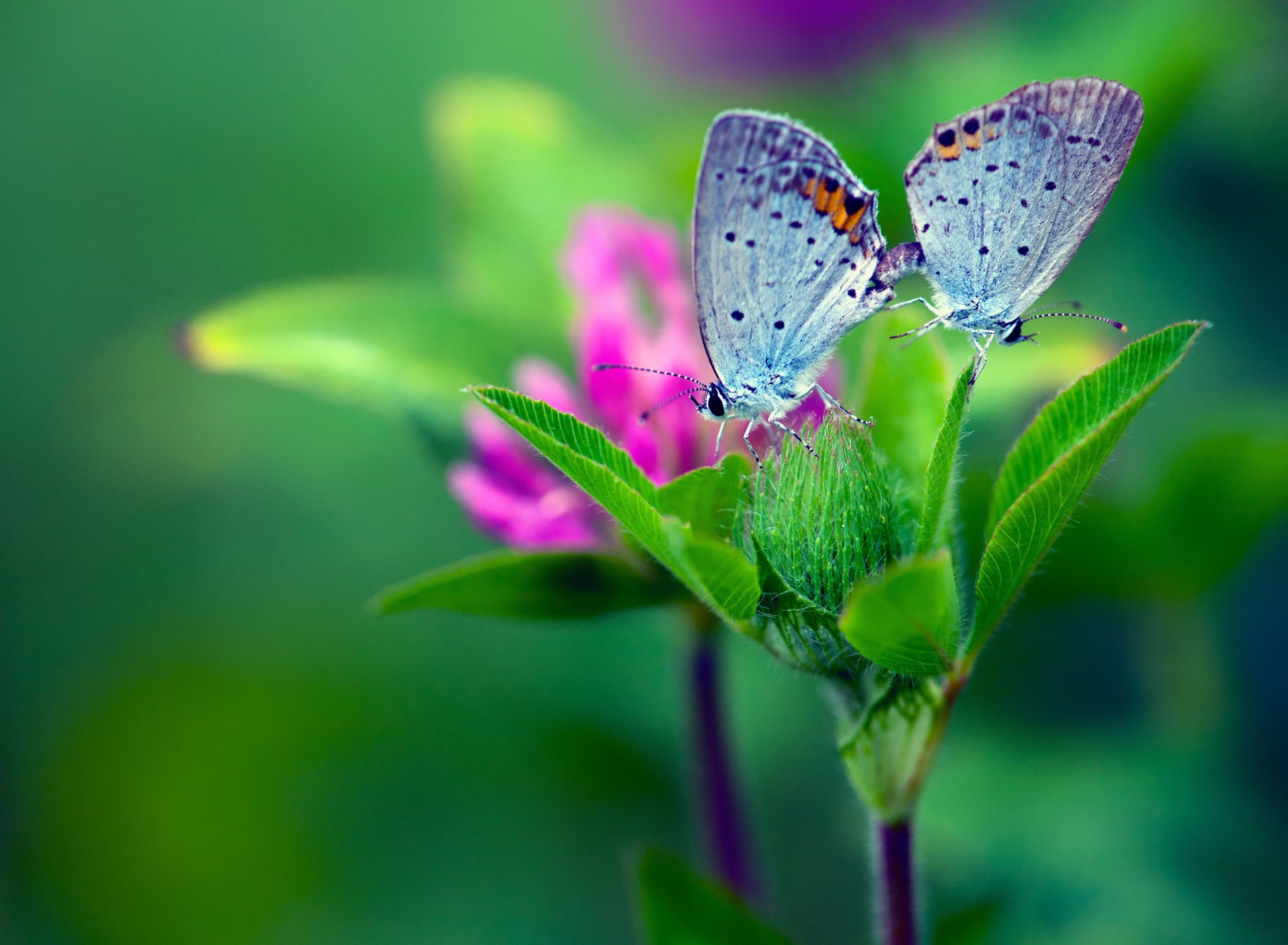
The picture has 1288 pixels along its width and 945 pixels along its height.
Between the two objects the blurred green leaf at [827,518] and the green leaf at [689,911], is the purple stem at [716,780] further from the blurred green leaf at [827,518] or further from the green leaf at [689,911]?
the blurred green leaf at [827,518]

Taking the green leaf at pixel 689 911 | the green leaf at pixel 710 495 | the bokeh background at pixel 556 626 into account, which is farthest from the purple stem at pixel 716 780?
the green leaf at pixel 710 495

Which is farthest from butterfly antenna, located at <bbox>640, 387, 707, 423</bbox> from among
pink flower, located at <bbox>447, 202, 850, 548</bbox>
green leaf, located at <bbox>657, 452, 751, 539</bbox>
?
green leaf, located at <bbox>657, 452, 751, 539</bbox>

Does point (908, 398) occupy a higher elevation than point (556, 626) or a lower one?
lower

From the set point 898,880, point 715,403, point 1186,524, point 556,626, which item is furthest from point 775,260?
point 556,626

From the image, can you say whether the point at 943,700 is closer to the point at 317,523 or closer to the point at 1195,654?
the point at 1195,654

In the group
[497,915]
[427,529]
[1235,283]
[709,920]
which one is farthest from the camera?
[427,529]

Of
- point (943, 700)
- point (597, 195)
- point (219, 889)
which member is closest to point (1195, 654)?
point (943, 700)

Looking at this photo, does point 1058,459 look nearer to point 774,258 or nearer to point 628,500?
point 628,500
